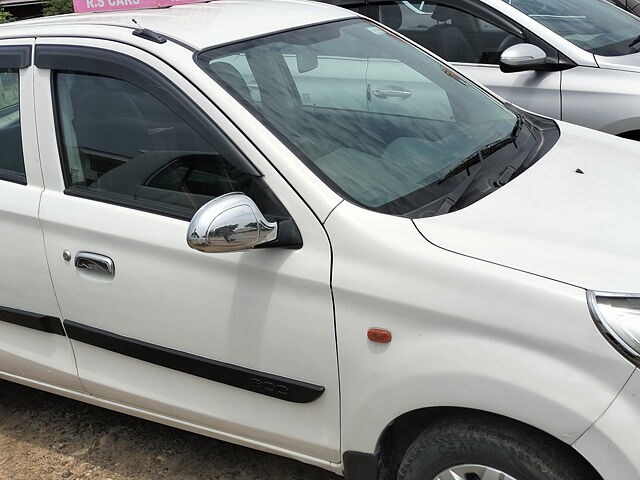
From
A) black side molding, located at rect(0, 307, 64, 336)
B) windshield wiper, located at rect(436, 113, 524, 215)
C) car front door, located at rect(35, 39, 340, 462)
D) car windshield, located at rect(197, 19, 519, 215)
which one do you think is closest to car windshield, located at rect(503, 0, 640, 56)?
car windshield, located at rect(197, 19, 519, 215)

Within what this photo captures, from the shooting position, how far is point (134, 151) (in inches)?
101

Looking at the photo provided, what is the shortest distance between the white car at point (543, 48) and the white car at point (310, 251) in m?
1.18

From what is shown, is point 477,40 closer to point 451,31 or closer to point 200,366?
point 451,31

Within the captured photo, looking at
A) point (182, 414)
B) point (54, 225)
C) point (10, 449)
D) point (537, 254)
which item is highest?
point (537, 254)

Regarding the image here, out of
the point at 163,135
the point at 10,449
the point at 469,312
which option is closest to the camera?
the point at 469,312

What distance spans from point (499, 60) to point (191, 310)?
288 cm

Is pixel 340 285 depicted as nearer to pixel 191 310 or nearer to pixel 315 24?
pixel 191 310

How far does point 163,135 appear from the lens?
247 centimetres

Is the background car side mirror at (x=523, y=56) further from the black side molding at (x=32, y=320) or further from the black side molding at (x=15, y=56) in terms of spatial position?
the black side molding at (x=32, y=320)

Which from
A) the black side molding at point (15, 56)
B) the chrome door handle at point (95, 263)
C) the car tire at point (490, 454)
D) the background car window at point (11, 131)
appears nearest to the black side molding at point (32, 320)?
the chrome door handle at point (95, 263)

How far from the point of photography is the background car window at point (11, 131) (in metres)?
2.69

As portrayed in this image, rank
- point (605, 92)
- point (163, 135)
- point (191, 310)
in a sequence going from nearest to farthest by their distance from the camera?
point (191, 310)
point (163, 135)
point (605, 92)

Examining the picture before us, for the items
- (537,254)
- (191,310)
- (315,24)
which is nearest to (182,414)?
(191,310)

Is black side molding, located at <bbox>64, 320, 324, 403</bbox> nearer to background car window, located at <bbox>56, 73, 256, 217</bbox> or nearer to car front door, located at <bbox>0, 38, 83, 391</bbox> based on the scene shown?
car front door, located at <bbox>0, 38, 83, 391</bbox>
